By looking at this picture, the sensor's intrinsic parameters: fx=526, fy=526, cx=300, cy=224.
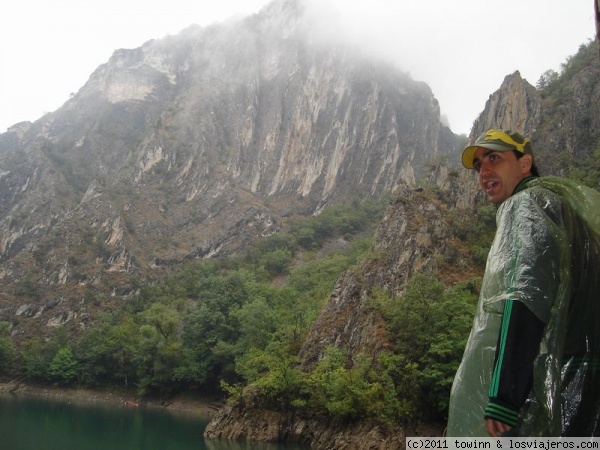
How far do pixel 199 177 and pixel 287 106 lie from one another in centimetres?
2569

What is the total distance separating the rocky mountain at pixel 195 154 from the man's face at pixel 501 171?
7722 centimetres

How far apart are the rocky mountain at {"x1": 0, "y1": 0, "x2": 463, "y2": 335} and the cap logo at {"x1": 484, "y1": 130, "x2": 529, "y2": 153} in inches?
3043

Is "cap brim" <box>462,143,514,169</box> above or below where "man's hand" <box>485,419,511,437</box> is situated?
above

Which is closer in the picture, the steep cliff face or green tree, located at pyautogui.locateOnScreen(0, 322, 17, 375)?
the steep cliff face

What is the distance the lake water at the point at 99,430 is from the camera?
2592 cm

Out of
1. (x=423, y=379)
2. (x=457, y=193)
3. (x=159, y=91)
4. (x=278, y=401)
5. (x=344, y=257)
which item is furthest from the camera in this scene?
(x=159, y=91)

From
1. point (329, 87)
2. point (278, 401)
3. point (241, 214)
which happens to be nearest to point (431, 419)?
point (278, 401)

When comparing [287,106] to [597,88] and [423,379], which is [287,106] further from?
[423,379]

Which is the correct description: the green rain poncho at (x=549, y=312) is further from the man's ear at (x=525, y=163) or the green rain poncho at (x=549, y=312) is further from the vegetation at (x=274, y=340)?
the vegetation at (x=274, y=340)

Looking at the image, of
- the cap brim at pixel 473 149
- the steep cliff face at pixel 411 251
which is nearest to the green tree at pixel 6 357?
the steep cliff face at pixel 411 251

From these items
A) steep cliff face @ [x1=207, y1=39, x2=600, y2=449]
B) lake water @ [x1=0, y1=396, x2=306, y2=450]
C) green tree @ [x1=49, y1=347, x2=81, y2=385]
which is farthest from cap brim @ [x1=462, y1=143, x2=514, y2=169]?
green tree @ [x1=49, y1=347, x2=81, y2=385]

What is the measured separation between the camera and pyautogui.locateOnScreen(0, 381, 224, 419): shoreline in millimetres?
49719

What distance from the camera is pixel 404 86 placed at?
4882 inches

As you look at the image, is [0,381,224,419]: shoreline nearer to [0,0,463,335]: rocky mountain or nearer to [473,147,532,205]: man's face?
[0,0,463,335]: rocky mountain
